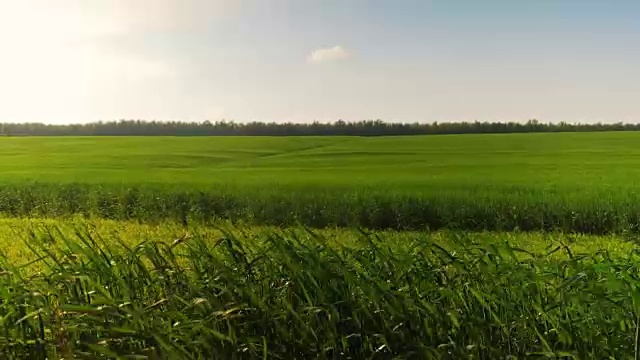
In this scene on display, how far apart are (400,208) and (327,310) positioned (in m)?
5.31

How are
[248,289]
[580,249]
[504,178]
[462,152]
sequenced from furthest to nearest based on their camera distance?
[462,152], [504,178], [580,249], [248,289]

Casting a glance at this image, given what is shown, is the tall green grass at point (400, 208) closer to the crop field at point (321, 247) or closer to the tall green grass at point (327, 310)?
the crop field at point (321, 247)

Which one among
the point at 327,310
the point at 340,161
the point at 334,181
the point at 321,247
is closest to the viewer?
the point at 327,310

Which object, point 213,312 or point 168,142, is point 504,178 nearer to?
point 168,142

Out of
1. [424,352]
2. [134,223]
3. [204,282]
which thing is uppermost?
[204,282]

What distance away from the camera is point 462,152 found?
11.5 m

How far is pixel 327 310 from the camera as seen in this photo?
205 centimetres

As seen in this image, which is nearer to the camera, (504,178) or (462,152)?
(504,178)

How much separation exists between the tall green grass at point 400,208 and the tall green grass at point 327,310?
4488 mm

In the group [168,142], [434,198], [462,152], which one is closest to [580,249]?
[434,198]

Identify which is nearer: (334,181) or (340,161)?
(334,181)

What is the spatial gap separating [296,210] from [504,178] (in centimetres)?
324

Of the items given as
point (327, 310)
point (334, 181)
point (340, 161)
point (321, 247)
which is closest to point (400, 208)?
point (334, 181)

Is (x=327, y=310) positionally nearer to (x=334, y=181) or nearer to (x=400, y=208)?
(x=400, y=208)
